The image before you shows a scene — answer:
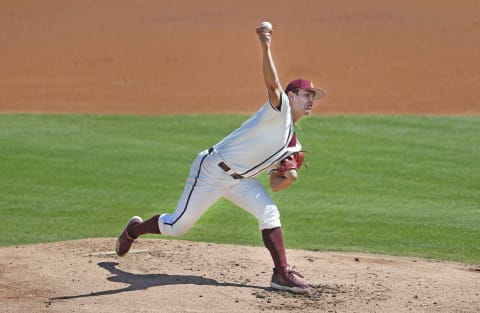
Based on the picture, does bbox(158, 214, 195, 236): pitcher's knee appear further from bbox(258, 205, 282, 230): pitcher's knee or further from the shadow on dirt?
bbox(258, 205, 282, 230): pitcher's knee

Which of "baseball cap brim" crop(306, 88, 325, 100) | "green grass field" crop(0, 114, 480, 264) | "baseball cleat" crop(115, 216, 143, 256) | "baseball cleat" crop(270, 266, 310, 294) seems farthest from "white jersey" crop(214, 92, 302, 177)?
"green grass field" crop(0, 114, 480, 264)

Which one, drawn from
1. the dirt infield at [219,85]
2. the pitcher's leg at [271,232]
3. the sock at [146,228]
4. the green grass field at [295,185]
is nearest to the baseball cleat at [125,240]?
the sock at [146,228]

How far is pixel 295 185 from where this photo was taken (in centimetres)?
1120

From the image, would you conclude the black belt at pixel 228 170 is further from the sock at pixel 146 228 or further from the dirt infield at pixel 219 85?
the dirt infield at pixel 219 85

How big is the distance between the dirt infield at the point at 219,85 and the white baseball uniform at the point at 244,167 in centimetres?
58

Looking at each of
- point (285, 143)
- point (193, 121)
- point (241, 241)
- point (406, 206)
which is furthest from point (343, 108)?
point (285, 143)

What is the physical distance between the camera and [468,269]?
24.5ft

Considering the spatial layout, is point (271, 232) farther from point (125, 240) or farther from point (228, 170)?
point (125, 240)

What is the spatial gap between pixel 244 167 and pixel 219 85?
14.6m

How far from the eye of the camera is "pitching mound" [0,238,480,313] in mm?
6059

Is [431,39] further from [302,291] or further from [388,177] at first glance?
[302,291]

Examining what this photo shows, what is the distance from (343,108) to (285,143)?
11689 millimetres

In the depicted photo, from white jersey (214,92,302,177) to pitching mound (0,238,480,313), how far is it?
0.96 m

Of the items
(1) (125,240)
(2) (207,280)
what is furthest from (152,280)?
(1) (125,240)
